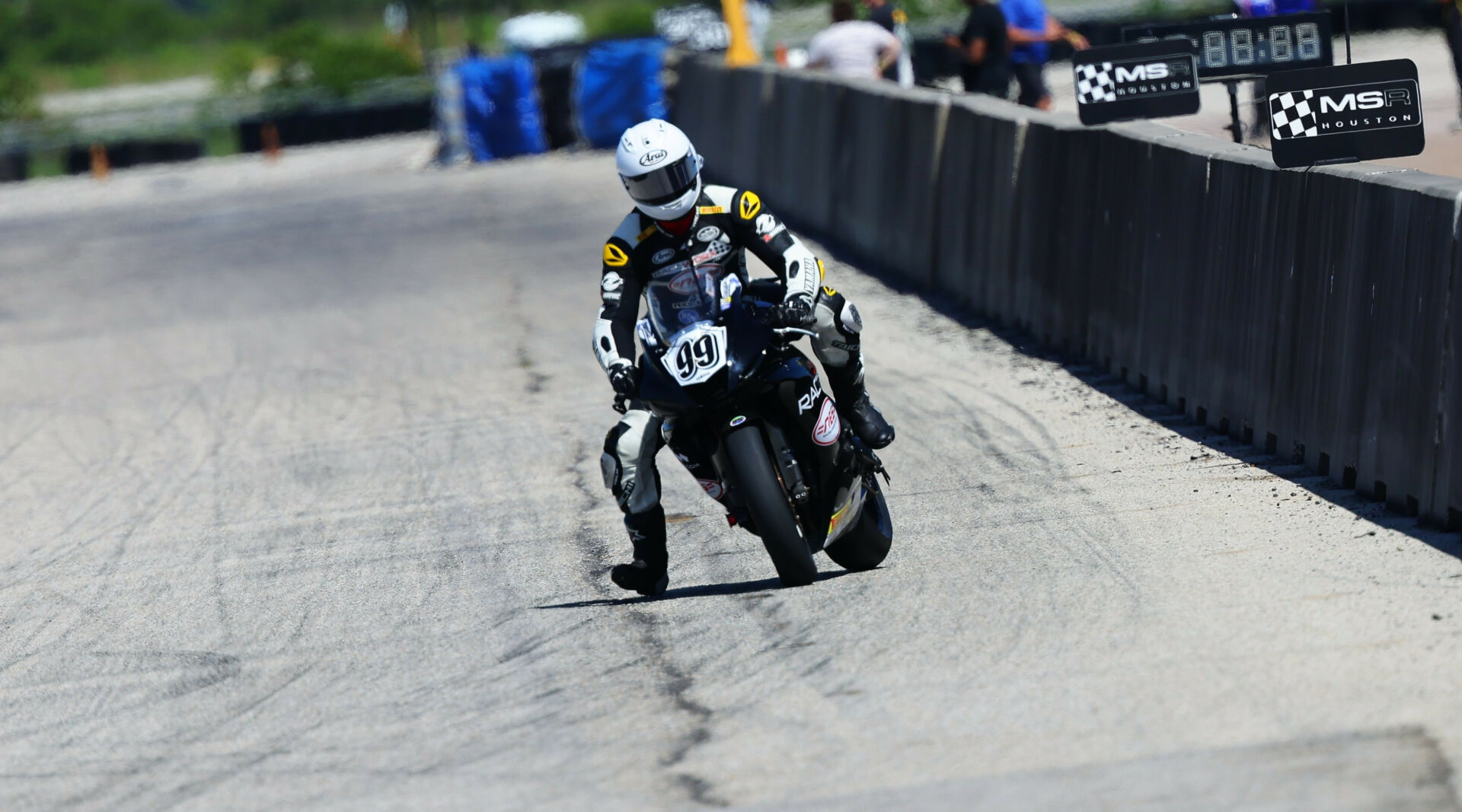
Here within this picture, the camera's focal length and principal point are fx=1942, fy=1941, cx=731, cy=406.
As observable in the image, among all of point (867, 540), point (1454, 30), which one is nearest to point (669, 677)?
point (867, 540)

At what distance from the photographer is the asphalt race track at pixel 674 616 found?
5.29m

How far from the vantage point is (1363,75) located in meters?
8.55

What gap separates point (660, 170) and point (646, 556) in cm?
151

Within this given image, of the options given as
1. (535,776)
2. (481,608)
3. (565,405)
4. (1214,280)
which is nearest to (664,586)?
(481,608)

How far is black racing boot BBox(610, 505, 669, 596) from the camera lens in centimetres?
749

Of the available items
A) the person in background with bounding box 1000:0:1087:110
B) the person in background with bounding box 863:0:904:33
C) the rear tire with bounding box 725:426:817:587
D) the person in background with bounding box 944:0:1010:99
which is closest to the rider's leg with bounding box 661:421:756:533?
the rear tire with bounding box 725:426:817:587

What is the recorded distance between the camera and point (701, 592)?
24.9 feet

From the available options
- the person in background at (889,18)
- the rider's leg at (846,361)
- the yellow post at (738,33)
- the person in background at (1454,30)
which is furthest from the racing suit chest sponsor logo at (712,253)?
the yellow post at (738,33)

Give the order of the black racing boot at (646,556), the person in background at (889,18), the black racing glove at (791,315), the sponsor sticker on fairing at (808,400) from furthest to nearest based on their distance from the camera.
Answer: the person in background at (889,18) → the black racing boot at (646,556) → the sponsor sticker on fairing at (808,400) → the black racing glove at (791,315)

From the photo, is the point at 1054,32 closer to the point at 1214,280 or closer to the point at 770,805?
the point at 1214,280

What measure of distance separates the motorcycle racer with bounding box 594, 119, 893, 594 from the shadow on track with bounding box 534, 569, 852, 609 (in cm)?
17

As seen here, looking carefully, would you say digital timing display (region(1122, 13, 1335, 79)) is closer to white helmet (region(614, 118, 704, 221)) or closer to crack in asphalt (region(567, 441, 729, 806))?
crack in asphalt (region(567, 441, 729, 806))

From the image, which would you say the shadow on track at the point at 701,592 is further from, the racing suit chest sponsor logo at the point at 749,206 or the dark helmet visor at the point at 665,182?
the dark helmet visor at the point at 665,182

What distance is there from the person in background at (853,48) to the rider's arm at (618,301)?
13213mm
